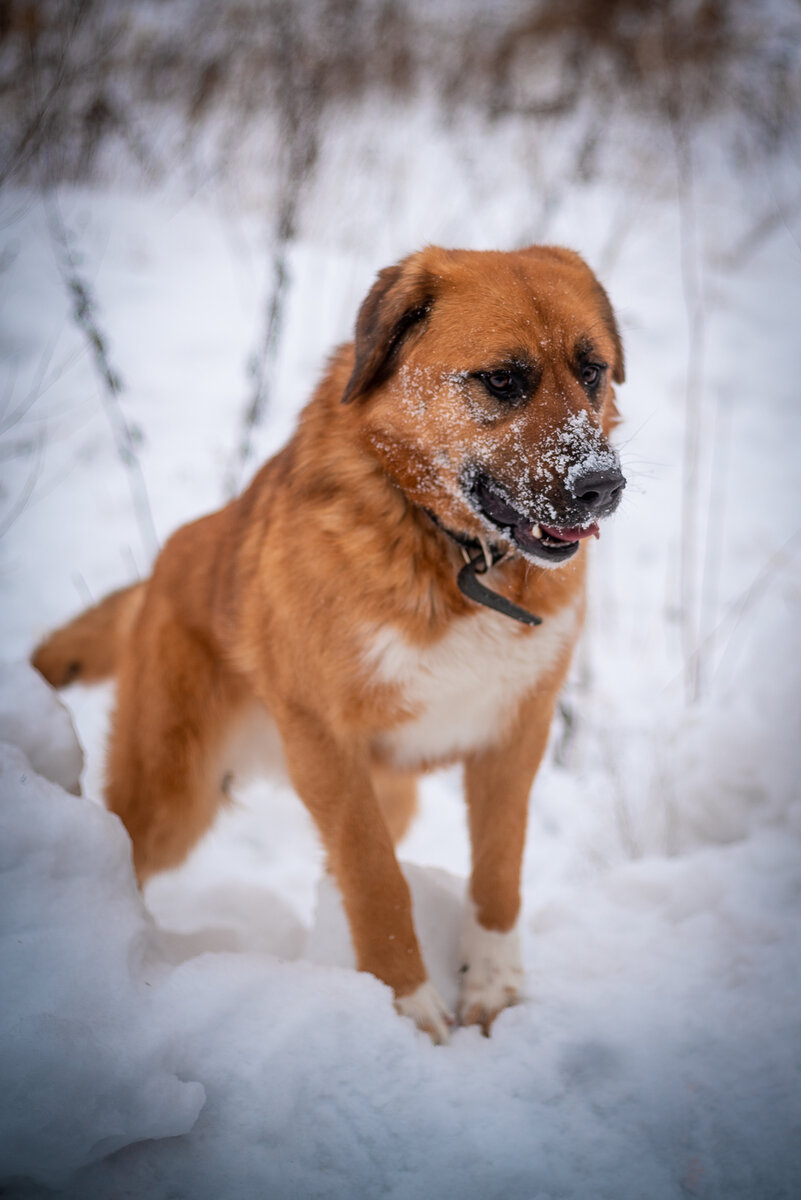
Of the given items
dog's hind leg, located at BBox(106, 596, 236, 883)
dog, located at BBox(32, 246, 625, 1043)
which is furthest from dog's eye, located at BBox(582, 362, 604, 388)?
dog's hind leg, located at BBox(106, 596, 236, 883)

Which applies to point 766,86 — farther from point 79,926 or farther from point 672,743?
point 79,926

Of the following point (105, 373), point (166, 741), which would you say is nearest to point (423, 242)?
point (105, 373)

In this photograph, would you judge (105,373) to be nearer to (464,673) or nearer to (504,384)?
(504,384)

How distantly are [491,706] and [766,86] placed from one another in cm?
771

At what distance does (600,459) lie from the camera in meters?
1.53

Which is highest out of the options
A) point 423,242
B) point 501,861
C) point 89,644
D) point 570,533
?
point 423,242

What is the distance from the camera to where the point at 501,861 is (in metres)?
1.98

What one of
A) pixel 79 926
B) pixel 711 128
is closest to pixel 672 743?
pixel 79 926

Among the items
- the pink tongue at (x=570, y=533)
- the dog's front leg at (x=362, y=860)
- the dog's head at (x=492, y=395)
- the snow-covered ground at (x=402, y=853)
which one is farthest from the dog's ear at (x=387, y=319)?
the dog's front leg at (x=362, y=860)

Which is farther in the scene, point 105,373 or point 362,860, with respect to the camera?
point 105,373

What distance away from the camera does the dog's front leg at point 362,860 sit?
5.86 feet

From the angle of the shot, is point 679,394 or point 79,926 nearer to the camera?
point 79,926

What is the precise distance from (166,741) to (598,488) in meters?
1.44

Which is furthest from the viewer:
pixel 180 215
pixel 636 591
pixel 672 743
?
pixel 180 215
